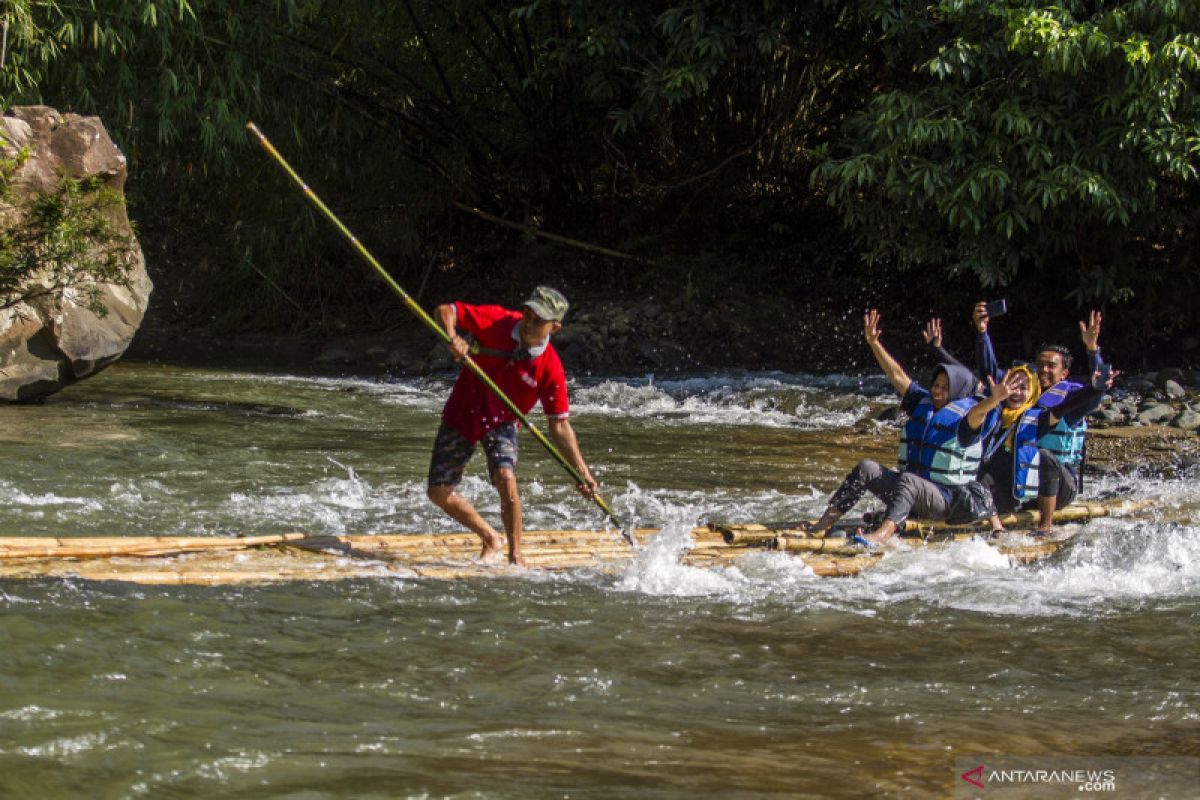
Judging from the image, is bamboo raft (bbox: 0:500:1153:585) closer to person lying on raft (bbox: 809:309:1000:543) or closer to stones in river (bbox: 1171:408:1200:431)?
person lying on raft (bbox: 809:309:1000:543)

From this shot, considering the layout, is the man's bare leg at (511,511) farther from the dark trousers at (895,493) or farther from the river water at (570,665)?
the dark trousers at (895,493)

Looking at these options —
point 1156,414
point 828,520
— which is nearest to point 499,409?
point 828,520

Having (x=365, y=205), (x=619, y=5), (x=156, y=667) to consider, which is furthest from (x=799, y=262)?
(x=156, y=667)

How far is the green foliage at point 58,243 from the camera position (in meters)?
10.4

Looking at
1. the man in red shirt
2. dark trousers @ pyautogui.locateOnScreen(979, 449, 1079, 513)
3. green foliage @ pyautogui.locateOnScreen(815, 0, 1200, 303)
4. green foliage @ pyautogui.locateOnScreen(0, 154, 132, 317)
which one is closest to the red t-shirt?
the man in red shirt

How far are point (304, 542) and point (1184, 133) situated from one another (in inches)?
374

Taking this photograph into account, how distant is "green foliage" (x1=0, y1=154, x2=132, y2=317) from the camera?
10422mm

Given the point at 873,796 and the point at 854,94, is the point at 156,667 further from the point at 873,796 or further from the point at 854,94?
the point at 854,94

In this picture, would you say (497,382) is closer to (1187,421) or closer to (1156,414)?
(1187,421)

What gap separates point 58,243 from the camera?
10492mm

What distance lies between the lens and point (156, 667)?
4.62 m

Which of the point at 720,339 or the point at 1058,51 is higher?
the point at 1058,51

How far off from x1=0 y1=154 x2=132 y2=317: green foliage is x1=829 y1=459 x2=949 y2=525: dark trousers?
6.50m

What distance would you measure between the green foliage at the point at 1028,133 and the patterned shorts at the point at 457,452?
7.57 meters
